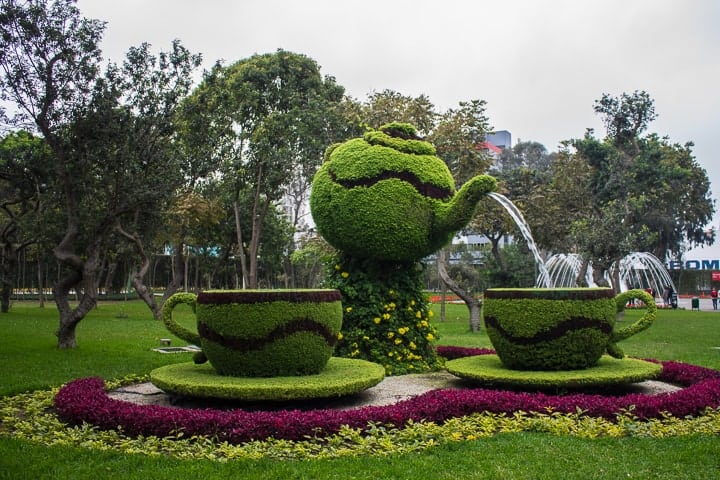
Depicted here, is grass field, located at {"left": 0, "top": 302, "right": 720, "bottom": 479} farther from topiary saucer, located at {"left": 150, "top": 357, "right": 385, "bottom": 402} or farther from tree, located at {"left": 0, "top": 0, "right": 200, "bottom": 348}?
tree, located at {"left": 0, "top": 0, "right": 200, "bottom": 348}

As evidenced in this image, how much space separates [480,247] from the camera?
5306 cm

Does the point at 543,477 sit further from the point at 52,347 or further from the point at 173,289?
the point at 173,289

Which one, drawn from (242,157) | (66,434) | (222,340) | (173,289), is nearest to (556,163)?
(242,157)

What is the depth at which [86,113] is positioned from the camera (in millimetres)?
13023

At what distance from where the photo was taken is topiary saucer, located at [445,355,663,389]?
785 cm

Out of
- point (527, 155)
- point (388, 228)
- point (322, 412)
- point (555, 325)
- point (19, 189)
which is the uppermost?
point (527, 155)

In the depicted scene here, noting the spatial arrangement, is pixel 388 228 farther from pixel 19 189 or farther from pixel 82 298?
pixel 19 189

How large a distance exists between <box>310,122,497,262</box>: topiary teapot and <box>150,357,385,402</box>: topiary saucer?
239 cm

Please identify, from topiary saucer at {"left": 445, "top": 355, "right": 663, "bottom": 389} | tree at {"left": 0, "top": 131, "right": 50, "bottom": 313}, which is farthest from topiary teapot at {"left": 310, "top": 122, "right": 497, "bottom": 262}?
tree at {"left": 0, "top": 131, "right": 50, "bottom": 313}

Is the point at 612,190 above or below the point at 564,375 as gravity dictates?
above

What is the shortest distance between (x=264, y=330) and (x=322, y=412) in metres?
1.35

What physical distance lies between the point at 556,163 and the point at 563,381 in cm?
2183

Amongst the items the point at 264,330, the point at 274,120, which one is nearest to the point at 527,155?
the point at 274,120

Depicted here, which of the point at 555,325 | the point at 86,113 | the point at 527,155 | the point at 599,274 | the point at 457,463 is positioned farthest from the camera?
the point at 527,155
